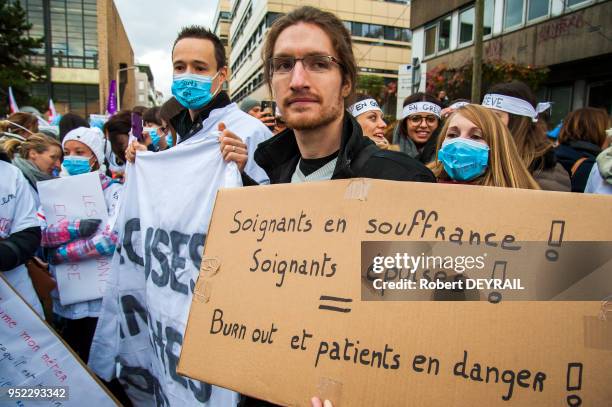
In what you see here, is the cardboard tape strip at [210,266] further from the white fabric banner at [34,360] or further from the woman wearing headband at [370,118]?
the woman wearing headband at [370,118]

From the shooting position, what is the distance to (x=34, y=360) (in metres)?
1.93

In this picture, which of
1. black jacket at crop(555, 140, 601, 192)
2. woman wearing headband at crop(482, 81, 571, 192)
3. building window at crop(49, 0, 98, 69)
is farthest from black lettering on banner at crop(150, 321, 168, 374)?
building window at crop(49, 0, 98, 69)

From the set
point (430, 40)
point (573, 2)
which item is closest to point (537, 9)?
point (573, 2)

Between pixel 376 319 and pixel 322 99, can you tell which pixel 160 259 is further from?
pixel 376 319

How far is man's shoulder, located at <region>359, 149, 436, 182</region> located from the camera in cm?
141

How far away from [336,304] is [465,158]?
123cm

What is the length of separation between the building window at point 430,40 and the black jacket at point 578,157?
16152 mm

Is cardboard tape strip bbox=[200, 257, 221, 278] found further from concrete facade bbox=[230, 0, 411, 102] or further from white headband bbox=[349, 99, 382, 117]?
concrete facade bbox=[230, 0, 411, 102]

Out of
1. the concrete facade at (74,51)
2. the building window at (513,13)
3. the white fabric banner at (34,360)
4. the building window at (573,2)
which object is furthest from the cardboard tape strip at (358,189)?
the concrete facade at (74,51)

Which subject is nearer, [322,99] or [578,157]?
[322,99]

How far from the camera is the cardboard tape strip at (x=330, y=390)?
1.05 meters

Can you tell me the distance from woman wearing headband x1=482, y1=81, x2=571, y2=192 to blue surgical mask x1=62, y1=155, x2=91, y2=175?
116 inches

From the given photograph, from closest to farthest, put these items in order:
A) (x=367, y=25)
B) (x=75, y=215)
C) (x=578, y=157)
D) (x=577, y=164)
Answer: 1. (x=75, y=215)
2. (x=577, y=164)
3. (x=578, y=157)
4. (x=367, y=25)

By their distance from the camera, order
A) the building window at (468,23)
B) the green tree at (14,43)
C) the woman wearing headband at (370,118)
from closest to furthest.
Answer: the woman wearing headband at (370,118), the building window at (468,23), the green tree at (14,43)
